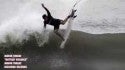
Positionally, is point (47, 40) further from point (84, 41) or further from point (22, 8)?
point (22, 8)

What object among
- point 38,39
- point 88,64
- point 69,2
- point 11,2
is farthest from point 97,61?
point 11,2

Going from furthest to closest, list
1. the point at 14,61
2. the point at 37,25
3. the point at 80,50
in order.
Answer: the point at 37,25
the point at 80,50
the point at 14,61

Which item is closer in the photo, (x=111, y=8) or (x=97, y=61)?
(x=97, y=61)

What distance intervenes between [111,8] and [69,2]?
1919 millimetres

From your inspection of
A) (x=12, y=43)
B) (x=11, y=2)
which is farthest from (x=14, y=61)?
(x=11, y=2)

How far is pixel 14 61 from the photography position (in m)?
13.3

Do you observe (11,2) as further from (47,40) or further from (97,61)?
(97,61)

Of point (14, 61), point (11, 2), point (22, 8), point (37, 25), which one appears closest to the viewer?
point (14, 61)

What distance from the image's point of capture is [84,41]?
15.0m

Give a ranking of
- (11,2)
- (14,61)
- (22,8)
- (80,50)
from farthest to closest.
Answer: (11,2), (22,8), (80,50), (14,61)

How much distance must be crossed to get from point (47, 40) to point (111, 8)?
14.8ft

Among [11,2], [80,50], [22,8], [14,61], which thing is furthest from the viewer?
[11,2]

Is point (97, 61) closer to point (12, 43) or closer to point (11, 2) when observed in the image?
point (12, 43)

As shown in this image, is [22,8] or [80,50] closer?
[80,50]
